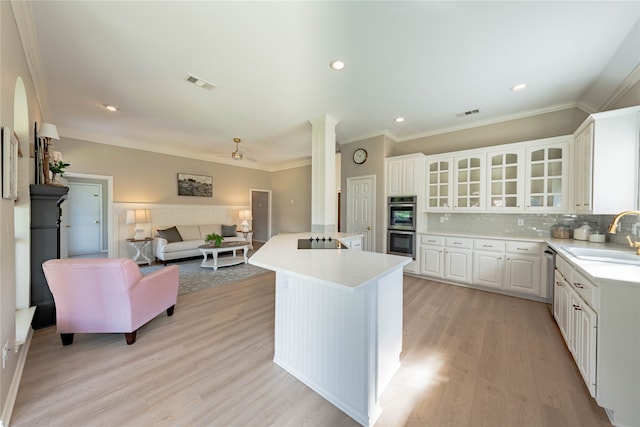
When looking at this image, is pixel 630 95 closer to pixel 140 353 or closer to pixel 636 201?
pixel 636 201

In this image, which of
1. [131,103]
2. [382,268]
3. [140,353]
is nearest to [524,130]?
[382,268]

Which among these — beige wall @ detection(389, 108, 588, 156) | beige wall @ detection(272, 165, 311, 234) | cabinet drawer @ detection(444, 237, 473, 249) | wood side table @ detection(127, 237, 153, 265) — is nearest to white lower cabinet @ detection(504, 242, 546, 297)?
cabinet drawer @ detection(444, 237, 473, 249)

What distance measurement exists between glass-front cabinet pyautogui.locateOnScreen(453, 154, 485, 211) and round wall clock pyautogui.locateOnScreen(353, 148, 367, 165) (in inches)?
64.5

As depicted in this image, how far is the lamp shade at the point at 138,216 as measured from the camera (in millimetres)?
4957

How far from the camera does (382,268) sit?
4.74ft

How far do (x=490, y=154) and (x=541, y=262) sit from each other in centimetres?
168

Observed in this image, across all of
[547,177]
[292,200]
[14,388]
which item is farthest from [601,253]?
[292,200]

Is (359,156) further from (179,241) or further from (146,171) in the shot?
(146,171)

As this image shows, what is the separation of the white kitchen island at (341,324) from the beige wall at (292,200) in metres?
5.48

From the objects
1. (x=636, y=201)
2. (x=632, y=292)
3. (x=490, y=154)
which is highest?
(x=490, y=154)

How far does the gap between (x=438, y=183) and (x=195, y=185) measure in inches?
235

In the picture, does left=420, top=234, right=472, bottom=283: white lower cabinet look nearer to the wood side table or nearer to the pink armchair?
the pink armchair

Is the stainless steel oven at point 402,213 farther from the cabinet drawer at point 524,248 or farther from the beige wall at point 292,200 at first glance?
the beige wall at point 292,200

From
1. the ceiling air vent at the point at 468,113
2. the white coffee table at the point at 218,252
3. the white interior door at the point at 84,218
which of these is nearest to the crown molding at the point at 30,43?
the white coffee table at the point at 218,252
